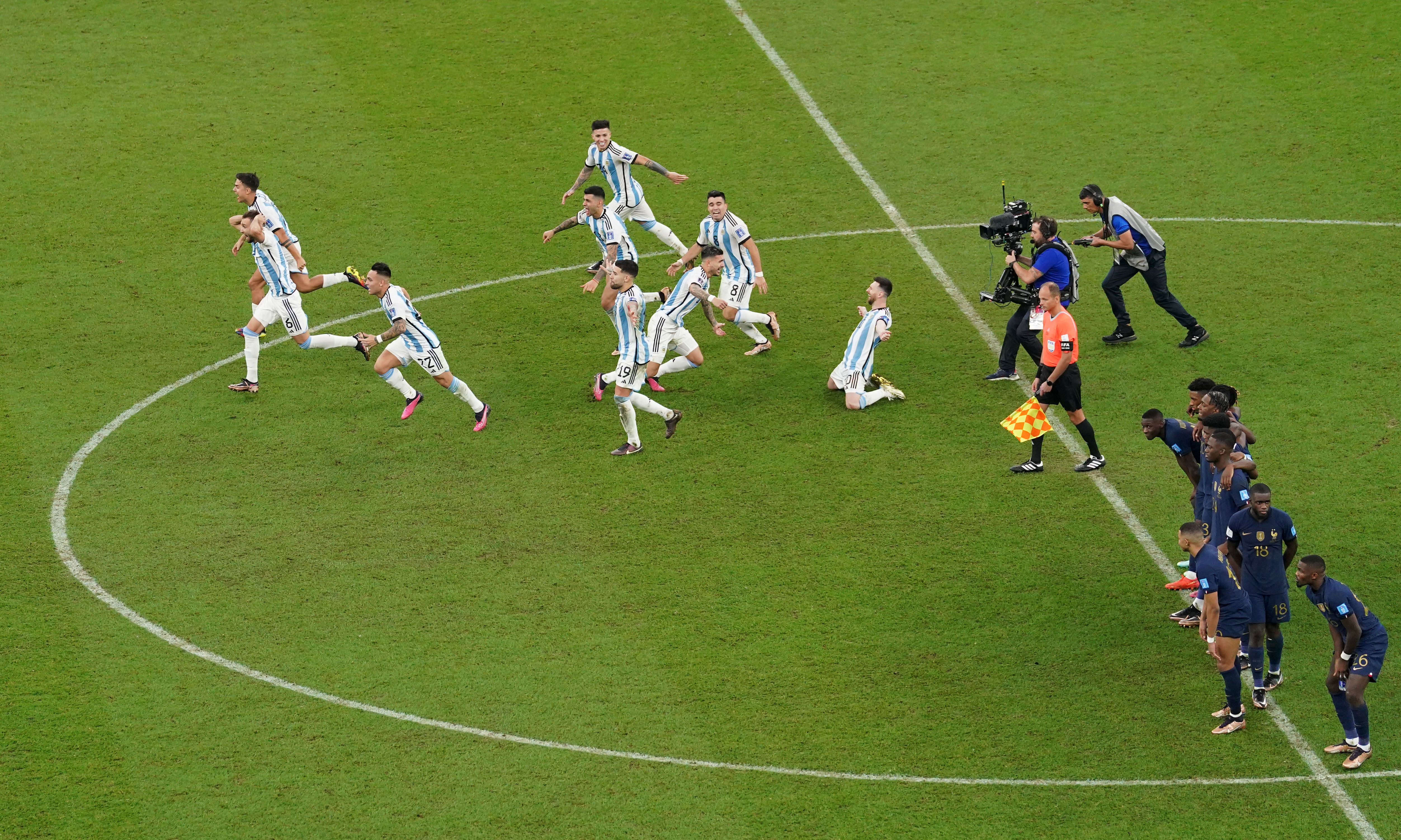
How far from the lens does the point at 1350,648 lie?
13570 millimetres

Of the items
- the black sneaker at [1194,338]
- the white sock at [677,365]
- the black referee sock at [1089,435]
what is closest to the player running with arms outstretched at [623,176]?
the white sock at [677,365]

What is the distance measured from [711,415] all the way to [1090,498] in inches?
190

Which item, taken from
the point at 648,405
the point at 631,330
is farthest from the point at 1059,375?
the point at 631,330

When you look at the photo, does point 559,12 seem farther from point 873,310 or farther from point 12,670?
point 12,670

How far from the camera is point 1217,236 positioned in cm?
2425

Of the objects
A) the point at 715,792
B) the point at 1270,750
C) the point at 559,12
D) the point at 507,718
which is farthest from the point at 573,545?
the point at 559,12

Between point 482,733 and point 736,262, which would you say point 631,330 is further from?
point 482,733

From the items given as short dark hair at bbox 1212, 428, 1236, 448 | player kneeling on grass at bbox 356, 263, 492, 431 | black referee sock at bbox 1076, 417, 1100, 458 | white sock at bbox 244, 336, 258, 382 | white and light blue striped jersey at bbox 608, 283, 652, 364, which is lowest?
white sock at bbox 244, 336, 258, 382

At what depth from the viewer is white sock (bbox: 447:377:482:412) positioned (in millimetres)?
19875

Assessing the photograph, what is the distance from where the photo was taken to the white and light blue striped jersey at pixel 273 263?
20.8m


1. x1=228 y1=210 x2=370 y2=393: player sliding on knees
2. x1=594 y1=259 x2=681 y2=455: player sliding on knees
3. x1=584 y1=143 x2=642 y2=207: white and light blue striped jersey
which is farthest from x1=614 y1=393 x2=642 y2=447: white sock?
x1=584 y1=143 x2=642 y2=207: white and light blue striped jersey

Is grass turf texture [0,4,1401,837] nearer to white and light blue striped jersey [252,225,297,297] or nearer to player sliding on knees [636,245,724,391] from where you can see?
player sliding on knees [636,245,724,391]

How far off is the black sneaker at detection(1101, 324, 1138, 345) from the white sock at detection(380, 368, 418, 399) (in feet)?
29.9

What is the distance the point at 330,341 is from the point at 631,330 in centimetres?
462
